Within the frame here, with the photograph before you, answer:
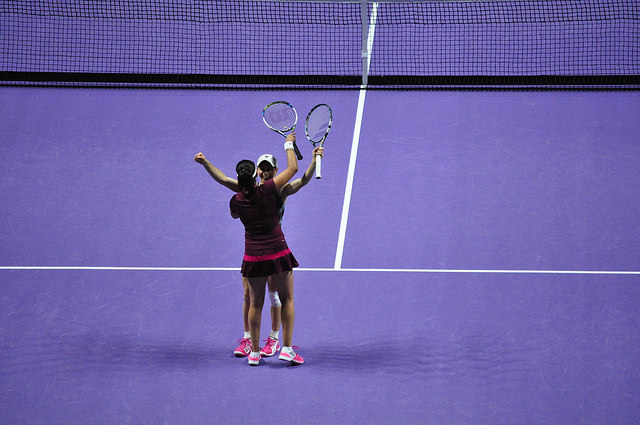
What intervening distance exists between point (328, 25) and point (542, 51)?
319cm

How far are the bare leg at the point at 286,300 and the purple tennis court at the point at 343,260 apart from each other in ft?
1.05

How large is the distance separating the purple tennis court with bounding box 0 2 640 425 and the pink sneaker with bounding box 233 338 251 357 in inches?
3.0

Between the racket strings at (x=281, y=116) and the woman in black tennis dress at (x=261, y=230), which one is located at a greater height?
the racket strings at (x=281, y=116)

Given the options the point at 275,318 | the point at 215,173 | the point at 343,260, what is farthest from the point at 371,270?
the point at 215,173

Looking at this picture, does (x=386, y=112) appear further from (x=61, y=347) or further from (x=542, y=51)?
(x=61, y=347)

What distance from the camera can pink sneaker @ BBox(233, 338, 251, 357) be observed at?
7168mm

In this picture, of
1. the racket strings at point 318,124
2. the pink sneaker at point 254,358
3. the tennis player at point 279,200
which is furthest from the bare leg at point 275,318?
the racket strings at point 318,124

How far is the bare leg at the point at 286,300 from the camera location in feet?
22.1

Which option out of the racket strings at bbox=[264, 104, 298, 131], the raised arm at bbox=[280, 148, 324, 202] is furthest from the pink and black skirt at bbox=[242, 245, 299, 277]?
the racket strings at bbox=[264, 104, 298, 131]

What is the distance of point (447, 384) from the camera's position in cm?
675

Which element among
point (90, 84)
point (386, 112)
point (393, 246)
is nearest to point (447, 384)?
point (393, 246)

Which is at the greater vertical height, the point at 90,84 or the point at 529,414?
the point at 90,84

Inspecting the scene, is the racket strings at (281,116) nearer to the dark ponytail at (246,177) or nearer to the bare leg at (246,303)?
the dark ponytail at (246,177)

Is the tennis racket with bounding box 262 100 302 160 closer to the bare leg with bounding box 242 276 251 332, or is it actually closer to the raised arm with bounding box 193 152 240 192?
the raised arm with bounding box 193 152 240 192
